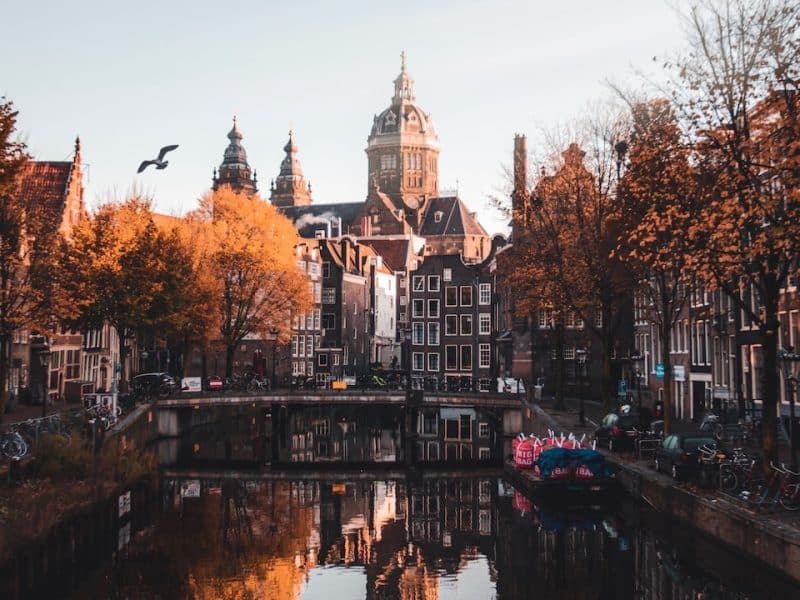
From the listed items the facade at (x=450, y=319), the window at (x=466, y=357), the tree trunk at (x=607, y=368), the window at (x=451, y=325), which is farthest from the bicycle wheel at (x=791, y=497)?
the window at (x=451, y=325)

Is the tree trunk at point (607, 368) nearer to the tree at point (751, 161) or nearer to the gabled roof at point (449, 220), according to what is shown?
the tree at point (751, 161)

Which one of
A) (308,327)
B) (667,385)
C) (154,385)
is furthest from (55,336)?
(667,385)

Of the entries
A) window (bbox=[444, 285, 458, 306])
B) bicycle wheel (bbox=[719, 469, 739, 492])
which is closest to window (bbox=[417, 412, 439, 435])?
window (bbox=[444, 285, 458, 306])

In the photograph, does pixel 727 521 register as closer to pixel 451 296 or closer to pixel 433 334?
pixel 433 334

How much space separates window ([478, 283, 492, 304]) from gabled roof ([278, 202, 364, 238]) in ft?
213

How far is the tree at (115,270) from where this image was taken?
60.6 m

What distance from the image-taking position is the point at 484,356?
10325cm

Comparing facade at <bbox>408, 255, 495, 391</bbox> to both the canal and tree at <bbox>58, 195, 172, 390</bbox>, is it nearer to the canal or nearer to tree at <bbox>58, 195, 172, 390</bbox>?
tree at <bbox>58, 195, 172, 390</bbox>

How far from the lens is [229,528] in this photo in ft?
124

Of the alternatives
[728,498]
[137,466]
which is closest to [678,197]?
[728,498]

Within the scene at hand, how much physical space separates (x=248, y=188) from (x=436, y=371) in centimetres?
6306

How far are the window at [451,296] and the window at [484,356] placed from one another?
5.51 meters

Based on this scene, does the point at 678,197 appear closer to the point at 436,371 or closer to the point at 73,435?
the point at 73,435

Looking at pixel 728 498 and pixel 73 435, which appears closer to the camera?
pixel 728 498
